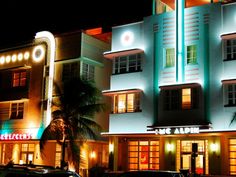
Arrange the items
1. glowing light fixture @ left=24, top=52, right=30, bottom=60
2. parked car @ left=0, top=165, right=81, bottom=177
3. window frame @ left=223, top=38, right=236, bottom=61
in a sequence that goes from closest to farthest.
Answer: parked car @ left=0, top=165, right=81, bottom=177 → window frame @ left=223, top=38, right=236, bottom=61 → glowing light fixture @ left=24, top=52, right=30, bottom=60

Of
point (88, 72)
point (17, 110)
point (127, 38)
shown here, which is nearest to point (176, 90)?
point (127, 38)

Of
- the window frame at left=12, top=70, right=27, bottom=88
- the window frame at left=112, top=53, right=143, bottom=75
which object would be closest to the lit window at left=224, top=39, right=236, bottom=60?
the window frame at left=112, top=53, right=143, bottom=75

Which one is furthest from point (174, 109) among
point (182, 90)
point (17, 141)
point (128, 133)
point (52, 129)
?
point (17, 141)

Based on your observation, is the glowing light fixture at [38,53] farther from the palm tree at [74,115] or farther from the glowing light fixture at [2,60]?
the palm tree at [74,115]

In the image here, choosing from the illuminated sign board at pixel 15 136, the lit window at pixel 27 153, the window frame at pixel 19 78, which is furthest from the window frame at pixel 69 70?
the lit window at pixel 27 153

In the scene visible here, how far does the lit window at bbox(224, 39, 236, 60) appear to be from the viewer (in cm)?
2795

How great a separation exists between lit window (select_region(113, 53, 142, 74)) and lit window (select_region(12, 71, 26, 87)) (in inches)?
374

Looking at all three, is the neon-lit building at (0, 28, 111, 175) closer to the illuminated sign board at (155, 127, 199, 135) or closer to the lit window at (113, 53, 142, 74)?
the lit window at (113, 53, 142, 74)

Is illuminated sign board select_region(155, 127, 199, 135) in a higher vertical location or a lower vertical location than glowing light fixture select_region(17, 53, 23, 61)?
lower

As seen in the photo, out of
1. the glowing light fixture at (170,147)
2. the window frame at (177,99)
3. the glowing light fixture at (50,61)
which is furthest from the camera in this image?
the glowing light fixture at (50,61)

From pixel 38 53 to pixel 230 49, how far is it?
16302 millimetres

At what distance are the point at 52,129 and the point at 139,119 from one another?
630 centimetres

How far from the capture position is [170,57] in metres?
30.1

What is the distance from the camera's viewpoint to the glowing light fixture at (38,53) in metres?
36.7
